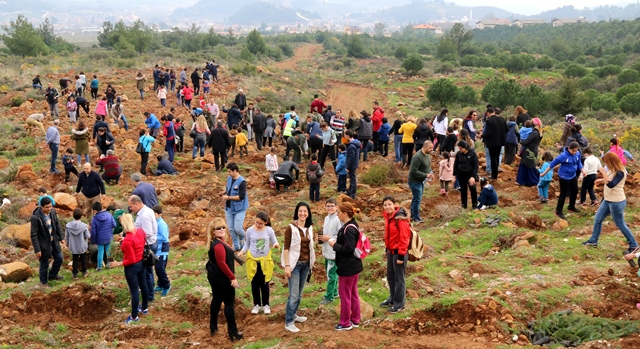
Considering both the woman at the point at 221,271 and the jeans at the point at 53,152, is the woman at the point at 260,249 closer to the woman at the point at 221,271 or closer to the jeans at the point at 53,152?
the woman at the point at 221,271

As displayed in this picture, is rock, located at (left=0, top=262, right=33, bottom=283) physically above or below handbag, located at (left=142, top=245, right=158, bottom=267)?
below

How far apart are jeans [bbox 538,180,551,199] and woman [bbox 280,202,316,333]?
6891 millimetres

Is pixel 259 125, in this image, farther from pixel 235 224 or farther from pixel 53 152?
pixel 235 224

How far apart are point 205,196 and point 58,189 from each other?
12.3 feet

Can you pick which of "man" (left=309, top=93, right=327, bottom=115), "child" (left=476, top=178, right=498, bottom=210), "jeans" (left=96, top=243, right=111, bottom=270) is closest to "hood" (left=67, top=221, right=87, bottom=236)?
"jeans" (left=96, top=243, right=111, bottom=270)

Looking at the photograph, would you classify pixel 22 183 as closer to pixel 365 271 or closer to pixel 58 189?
pixel 58 189

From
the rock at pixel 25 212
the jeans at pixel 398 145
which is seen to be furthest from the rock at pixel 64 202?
the jeans at pixel 398 145

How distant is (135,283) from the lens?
7555 millimetres

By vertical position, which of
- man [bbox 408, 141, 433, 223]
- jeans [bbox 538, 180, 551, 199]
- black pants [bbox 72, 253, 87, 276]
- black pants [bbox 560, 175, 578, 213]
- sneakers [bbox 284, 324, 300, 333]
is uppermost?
man [bbox 408, 141, 433, 223]

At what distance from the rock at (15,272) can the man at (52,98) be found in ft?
42.0

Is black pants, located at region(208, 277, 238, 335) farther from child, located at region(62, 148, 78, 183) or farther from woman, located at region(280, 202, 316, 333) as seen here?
child, located at region(62, 148, 78, 183)

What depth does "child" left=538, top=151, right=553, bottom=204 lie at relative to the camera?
38.0 feet

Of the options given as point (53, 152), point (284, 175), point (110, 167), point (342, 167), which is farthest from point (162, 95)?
point (342, 167)

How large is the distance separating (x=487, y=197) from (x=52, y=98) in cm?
1656
